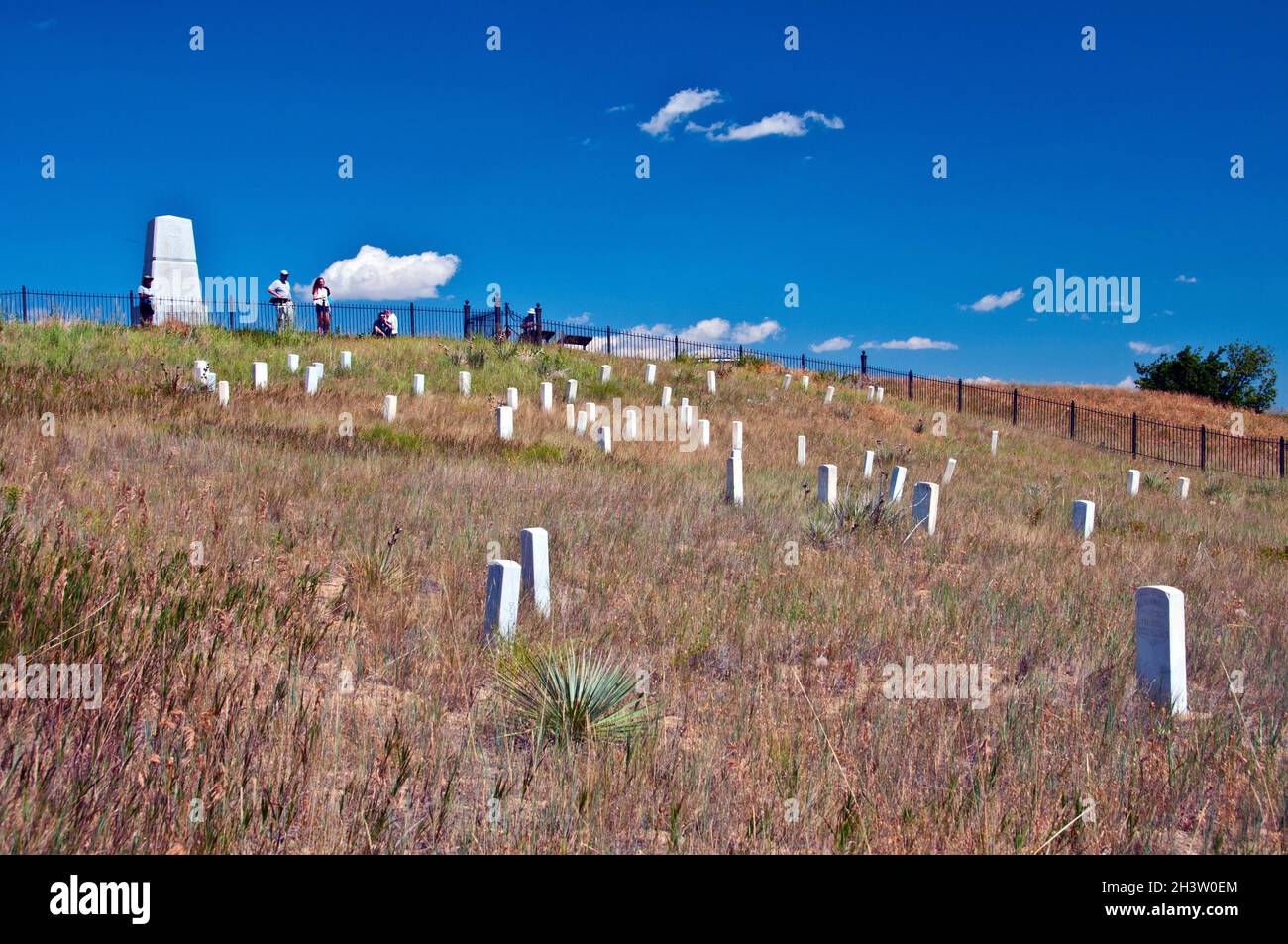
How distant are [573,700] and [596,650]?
3.41 ft

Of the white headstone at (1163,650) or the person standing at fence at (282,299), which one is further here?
the person standing at fence at (282,299)

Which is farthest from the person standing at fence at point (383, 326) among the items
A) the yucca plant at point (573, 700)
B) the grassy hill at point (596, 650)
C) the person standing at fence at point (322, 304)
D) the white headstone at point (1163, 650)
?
the white headstone at point (1163, 650)

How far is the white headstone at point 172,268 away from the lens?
27.2 metres

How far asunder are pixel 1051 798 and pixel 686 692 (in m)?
1.80

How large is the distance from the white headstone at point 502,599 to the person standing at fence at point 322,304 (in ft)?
89.9

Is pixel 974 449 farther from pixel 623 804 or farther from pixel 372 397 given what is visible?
pixel 623 804

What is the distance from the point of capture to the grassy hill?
3027mm

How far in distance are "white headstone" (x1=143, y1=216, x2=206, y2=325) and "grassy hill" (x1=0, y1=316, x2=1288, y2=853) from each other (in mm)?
17874

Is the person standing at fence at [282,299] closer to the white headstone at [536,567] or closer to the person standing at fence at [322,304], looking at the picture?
the person standing at fence at [322,304]

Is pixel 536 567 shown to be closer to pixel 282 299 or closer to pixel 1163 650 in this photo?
pixel 1163 650

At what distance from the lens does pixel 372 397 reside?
19625 mm

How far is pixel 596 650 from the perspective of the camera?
4.96 meters
